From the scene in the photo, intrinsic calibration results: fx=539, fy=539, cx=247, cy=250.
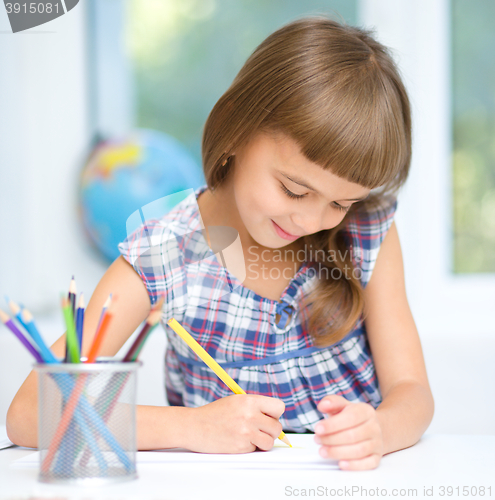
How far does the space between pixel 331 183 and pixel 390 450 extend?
29 centimetres

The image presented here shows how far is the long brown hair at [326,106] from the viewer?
59 centimetres

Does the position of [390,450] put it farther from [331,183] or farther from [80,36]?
[80,36]

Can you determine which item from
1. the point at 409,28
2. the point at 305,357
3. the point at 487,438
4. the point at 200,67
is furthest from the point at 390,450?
the point at 200,67

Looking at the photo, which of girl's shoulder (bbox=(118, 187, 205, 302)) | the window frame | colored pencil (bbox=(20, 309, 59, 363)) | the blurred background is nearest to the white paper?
colored pencil (bbox=(20, 309, 59, 363))

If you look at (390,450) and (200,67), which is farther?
(200,67)

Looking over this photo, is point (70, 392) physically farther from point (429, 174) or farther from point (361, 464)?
point (429, 174)

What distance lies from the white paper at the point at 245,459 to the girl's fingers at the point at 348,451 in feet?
0.04

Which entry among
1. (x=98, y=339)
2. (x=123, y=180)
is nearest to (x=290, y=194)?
(x=98, y=339)

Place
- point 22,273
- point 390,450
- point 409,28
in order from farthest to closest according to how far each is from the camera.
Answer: point 22,273, point 409,28, point 390,450

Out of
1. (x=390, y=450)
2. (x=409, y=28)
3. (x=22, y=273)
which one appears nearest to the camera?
(x=390, y=450)

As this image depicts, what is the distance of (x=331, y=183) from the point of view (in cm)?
61

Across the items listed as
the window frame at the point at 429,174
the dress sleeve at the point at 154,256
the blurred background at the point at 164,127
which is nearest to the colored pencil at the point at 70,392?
the dress sleeve at the point at 154,256

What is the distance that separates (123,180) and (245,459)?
1.09 meters

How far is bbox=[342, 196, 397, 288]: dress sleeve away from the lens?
76 centimetres
